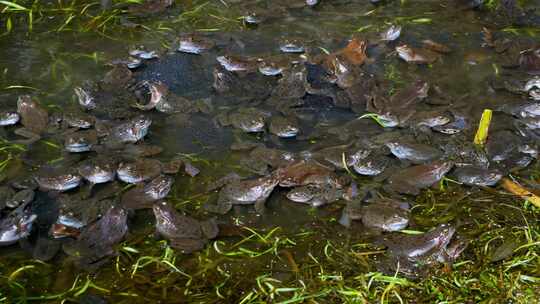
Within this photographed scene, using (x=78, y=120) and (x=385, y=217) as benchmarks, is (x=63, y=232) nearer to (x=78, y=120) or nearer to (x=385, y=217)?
(x=78, y=120)

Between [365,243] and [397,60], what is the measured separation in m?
2.87

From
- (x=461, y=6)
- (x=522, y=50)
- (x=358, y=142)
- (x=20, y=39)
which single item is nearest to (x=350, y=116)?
(x=358, y=142)

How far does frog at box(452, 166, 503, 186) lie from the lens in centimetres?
519

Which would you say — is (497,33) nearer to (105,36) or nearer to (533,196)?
(533,196)

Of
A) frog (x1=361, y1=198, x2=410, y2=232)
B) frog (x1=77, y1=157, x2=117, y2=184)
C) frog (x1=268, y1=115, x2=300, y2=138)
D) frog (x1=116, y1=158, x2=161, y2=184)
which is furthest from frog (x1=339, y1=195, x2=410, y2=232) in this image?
frog (x1=77, y1=157, x2=117, y2=184)

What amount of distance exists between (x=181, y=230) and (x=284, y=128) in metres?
1.54

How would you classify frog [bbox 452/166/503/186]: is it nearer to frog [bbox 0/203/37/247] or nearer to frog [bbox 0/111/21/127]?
frog [bbox 0/203/37/247]

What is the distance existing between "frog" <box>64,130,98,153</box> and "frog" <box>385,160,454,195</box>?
253 centimetres

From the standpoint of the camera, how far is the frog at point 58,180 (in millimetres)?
4984

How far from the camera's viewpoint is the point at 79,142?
541cm

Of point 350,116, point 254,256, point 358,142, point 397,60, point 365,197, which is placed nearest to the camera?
point 254,256

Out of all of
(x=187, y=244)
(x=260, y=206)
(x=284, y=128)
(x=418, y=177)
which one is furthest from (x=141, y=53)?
(x=418, y=177)

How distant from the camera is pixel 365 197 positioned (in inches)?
198

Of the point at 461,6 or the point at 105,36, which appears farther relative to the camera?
the point at 461,6
